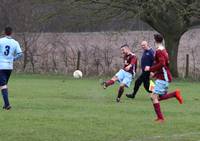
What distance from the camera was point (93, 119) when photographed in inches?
546

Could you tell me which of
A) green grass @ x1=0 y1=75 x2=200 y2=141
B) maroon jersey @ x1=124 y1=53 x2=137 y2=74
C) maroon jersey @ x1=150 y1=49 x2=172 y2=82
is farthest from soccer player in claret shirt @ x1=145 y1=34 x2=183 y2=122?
maroon jersey @ x1=124 y1=53 x2=137 y2=74

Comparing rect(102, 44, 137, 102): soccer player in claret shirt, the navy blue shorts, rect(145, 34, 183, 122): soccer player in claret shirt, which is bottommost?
rect(102, 44, 137, 102): soccer player in claret shirt

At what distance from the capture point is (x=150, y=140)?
35.5 feet

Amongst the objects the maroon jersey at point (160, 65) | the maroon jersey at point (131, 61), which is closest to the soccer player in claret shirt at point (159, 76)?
the maroon jersey at point (160, 65)

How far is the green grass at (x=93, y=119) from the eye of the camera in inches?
446

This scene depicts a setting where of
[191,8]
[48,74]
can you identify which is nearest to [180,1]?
[191,8]

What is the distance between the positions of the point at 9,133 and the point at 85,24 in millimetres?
24959

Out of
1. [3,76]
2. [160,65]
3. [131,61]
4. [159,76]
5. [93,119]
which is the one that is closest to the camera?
[160,65]

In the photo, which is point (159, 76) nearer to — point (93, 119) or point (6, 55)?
point (93, 119)

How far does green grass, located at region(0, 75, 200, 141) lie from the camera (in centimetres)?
1132

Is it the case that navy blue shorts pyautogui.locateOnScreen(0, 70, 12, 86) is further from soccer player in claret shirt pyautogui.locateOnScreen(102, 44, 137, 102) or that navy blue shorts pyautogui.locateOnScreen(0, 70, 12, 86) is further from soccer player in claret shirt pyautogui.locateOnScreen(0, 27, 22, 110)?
soccer player in claret shirt pyautogui.locateOnScreen(102, 44, 137, 102)

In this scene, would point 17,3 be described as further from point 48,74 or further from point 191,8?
point 191,8

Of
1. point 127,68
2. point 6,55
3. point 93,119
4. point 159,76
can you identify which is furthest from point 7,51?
point 127,68

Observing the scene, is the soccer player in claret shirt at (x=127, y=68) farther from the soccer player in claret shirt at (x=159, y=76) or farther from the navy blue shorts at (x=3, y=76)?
the soccer player in claret shirt at (x=159, y=76)
